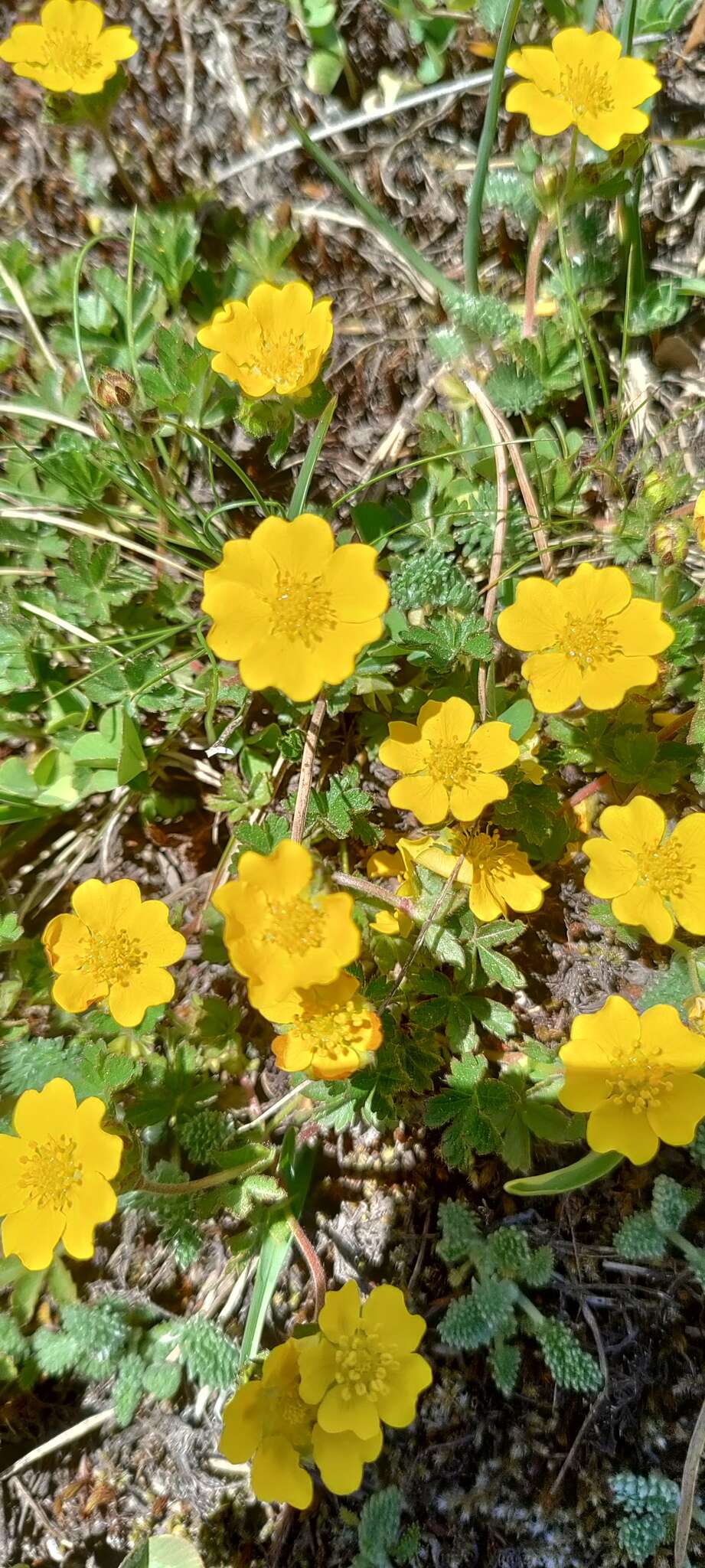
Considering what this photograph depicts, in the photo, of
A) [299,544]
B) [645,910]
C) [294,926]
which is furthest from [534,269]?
[294,926]

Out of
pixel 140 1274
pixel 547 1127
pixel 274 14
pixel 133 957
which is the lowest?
pixel 140 1274

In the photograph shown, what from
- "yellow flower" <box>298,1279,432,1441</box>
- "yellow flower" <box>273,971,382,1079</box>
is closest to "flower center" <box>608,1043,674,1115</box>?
"yellow flower" <box>273,971,382,1079</box>

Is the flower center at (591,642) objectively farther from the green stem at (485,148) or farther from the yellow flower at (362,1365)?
the yellow flower at (362,1365)

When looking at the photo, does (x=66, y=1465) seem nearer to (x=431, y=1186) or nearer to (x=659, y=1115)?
(x=431, y=1186)

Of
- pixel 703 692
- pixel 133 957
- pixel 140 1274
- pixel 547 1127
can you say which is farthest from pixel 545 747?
pixel 140 1274

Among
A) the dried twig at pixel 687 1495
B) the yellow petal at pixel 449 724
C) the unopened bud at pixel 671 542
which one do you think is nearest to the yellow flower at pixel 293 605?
the yellow petal at pixel 449 724

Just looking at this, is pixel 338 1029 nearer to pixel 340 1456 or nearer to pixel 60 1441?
pixel 340 1456
